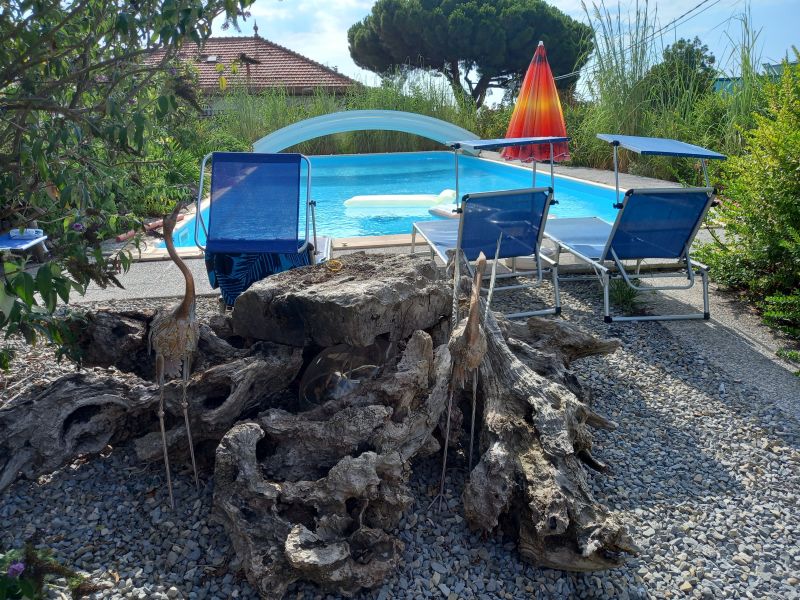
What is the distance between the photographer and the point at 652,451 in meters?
2.94

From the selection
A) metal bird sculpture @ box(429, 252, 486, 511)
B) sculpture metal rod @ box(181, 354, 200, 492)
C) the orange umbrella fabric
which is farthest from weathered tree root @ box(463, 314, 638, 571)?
the orange umbrella fabric

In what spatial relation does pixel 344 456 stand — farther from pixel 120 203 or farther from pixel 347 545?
pixel 120 203

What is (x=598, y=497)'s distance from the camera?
2.59 metres

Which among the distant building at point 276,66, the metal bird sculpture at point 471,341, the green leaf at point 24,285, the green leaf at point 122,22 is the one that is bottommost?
the metal bird sculpture at point 471,341

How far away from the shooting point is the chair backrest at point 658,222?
14.7ft

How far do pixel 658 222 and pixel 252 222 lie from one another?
3.09 meters

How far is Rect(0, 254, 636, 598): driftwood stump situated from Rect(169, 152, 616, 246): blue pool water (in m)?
5.70

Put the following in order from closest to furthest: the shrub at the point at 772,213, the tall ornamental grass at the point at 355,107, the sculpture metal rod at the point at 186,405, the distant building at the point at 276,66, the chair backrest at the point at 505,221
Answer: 1. the sculpture metal rod at the point at 186,405
2. the shrub at the point at 772,213
3. the chair backrest at the point at 505,221
4. the tall ornamental grass at the point at 355,107
5. the distant building at the point at 276,66

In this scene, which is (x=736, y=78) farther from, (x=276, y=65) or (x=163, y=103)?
(x=276, y=65)

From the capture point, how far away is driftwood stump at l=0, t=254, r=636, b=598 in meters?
2.08

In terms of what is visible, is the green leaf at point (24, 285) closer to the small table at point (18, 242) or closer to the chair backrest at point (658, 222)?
the small table at point (18, 242)

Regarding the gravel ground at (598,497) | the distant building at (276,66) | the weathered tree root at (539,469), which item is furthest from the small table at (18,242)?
the distant building at (276,66)

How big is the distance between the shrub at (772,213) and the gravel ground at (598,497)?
150 centimetres

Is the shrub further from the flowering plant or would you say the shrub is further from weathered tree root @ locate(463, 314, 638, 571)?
the flowering plant
